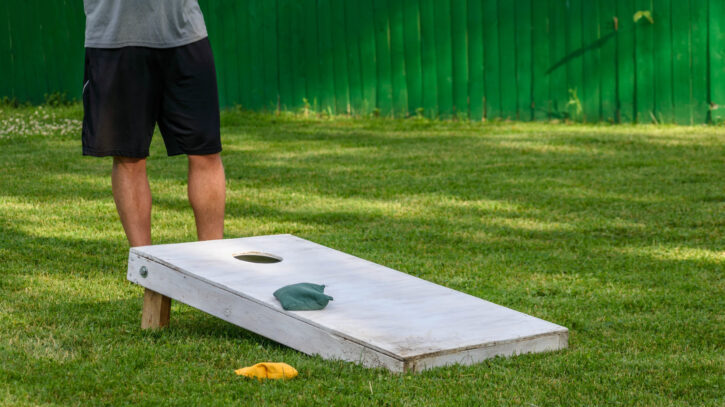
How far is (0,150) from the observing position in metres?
8.43

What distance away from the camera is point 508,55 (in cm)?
959

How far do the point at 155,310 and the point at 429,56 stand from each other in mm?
7018

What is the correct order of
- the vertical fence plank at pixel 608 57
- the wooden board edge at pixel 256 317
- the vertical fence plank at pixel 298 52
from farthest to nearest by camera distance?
the vertical fence plank at pixel 298 52 → the vertical fence plank at pixel 608 57 → the wooden board edge at pixel 256 317

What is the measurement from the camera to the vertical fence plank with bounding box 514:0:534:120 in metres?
9.51

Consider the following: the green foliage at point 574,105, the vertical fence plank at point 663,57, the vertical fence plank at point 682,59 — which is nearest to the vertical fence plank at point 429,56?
the green foliage at point 574,105

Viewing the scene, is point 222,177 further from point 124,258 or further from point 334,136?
point 334,136

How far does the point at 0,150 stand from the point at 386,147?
3.10 m

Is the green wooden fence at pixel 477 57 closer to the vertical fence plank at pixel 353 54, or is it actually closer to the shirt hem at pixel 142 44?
the vertical fence plank at pixel 353 54

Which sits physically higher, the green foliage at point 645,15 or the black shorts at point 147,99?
the green foliage at point 645,15

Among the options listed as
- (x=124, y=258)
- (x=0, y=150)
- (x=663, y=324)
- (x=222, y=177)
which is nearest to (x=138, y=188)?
(x=222, y=177)

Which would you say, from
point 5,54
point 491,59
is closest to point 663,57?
point 491,59

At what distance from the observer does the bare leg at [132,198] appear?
3.93 meters

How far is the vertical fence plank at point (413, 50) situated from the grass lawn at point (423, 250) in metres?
0.83

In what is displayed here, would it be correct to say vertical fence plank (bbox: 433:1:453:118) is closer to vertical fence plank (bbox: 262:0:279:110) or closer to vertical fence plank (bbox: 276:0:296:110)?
vertical fence plank (bbox: 276:0:296:110)
